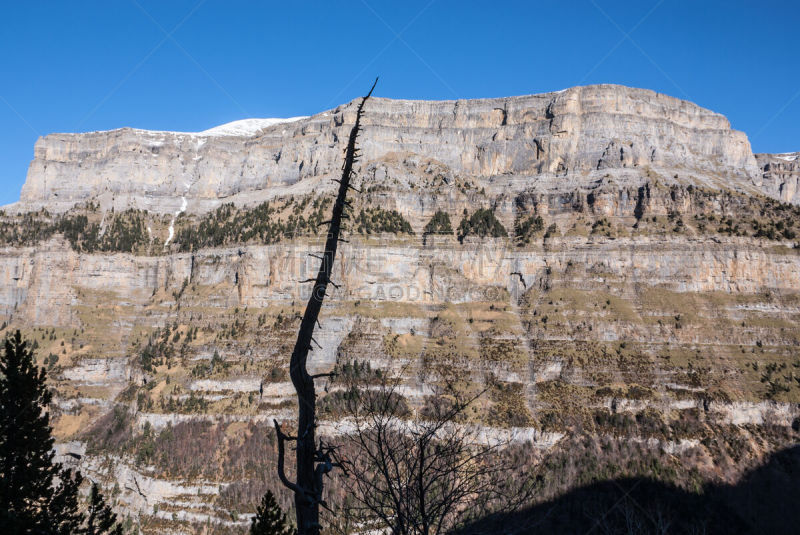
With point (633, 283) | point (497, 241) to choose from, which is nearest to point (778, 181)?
point (633, 283)

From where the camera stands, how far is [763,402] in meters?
71.4

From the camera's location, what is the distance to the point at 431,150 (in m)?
130

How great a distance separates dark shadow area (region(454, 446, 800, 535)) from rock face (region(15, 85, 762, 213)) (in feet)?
193

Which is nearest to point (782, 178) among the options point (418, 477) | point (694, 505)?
point (694, 505)

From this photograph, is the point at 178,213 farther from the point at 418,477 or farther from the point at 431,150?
the point at 418,477

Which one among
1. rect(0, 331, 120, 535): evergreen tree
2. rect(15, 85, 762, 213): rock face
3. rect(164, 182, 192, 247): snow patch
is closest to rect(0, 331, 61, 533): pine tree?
rect(0, 331, 120, 535): evergreen tree

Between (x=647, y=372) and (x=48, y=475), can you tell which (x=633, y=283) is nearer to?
(x=647, y=372)

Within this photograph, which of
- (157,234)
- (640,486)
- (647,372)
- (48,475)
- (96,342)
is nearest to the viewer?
(48,475)

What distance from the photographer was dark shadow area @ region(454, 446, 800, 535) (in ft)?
191

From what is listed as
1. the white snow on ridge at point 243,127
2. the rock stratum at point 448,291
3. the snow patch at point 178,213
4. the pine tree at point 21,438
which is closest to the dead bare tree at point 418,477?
the pine tree at point 21,438

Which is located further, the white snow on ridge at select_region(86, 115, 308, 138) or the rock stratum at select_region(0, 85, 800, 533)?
the white snow on ridge at select_region(86, 115, 308, 138)

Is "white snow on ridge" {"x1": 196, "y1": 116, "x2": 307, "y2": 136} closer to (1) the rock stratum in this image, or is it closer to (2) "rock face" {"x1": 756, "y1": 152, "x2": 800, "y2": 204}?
(1) the rock stratum

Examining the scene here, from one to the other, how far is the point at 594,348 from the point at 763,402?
22145 mm

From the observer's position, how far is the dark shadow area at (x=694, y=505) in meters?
58.1
